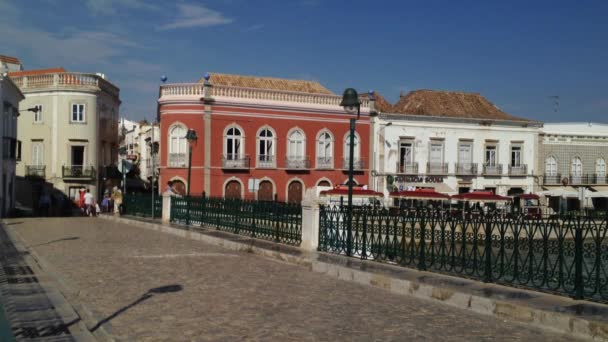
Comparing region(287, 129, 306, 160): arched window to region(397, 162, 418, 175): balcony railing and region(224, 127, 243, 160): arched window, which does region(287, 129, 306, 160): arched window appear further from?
region(397, 162, 418, 175): balcony railing

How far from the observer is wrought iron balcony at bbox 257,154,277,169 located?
129 feet

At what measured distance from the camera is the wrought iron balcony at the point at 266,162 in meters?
39.4

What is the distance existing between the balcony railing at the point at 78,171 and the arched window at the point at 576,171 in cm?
3105

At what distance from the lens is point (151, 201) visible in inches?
Result: 1088

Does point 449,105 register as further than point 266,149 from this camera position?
Yes

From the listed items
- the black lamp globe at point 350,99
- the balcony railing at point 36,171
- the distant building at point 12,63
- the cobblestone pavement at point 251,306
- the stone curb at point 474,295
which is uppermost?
the distant building at point 12,63

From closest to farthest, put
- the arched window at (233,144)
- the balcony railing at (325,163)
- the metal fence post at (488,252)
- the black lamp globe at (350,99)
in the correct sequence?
the metal fence post at (488,252) → the black lamp globe at (350,99) → the arched window at (233,144) → the balcony railing at (325,163)

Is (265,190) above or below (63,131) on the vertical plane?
below

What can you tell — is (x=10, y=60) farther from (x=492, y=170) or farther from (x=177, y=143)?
(x=492, y=170)

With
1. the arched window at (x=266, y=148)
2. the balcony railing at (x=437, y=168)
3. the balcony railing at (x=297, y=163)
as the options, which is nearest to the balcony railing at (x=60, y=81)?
the arched window at (x=266, y=148)

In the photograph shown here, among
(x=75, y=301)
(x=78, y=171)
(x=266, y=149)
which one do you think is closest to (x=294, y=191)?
(x=266, y=149)

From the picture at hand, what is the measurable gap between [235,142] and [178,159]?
11.2 feet

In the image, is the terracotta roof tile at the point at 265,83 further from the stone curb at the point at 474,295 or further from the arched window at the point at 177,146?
the stone curb at the point at 474,295

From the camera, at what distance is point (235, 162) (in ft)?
126
